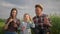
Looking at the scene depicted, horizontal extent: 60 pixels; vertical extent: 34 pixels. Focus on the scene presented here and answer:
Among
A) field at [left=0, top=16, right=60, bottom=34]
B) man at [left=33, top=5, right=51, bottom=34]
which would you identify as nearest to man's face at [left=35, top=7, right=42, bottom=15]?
man at [left=33, top=5, right=51, bottom=34]

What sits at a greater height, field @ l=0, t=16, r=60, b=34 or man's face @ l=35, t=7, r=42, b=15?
man's face @ l=35, t=7, r=42, b=15

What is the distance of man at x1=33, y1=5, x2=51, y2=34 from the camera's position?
133 centimetres

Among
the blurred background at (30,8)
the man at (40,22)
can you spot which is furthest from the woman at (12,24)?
the man at (40,22)

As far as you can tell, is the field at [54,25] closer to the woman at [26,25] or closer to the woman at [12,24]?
the woman at [12,24]

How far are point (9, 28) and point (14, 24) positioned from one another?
63 millimetres

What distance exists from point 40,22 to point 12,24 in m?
0.28

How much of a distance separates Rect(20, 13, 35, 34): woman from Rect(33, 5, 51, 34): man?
5cm

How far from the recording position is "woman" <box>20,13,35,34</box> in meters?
1.32

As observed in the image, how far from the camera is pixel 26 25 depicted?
1.33 metres

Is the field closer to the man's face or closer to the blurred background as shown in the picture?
the blurred background

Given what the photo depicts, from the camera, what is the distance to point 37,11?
135 cm

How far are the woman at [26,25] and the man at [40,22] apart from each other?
0.17ft

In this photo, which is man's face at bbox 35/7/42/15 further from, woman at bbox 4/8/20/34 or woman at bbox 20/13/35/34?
woman at bbox 4/8/20/34

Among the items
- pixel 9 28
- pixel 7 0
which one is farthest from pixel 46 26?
pixel 7 0
